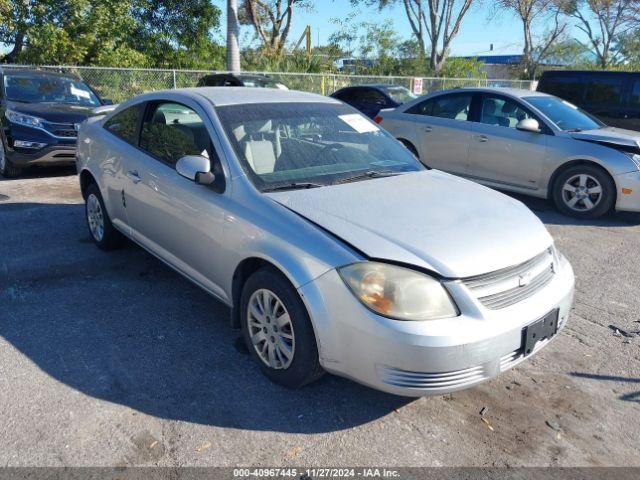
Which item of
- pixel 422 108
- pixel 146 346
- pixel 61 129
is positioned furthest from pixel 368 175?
pixel 61 129

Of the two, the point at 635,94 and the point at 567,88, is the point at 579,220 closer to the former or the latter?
the point at 635,94

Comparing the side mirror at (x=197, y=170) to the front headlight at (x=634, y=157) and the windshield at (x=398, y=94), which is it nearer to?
the front headlight at (x=634, y=157)

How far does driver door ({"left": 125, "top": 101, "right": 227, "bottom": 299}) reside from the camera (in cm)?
355

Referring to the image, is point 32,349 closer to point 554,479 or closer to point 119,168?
point 119,168

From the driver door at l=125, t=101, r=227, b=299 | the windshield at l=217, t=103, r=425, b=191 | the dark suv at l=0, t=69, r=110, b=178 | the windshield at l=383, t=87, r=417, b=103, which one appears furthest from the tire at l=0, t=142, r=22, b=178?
the windshield at l=383, t=87, r=417, b=103

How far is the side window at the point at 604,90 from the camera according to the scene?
947 centimetres

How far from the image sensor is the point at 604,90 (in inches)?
379

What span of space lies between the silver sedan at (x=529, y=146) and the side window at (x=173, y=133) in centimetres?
467

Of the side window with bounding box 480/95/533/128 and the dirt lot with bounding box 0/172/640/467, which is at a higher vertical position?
the side window with bounding box 480/95/533/128

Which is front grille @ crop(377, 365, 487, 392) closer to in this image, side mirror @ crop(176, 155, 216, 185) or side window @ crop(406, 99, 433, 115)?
side mirror @ crop(176, 155, 216, 185)

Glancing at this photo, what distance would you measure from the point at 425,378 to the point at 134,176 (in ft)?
9.33

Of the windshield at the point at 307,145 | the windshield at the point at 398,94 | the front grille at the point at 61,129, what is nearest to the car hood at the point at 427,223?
the windshield at the point at 307,145

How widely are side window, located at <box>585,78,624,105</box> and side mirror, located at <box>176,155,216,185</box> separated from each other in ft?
27.8

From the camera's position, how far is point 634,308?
4406 millimetres
